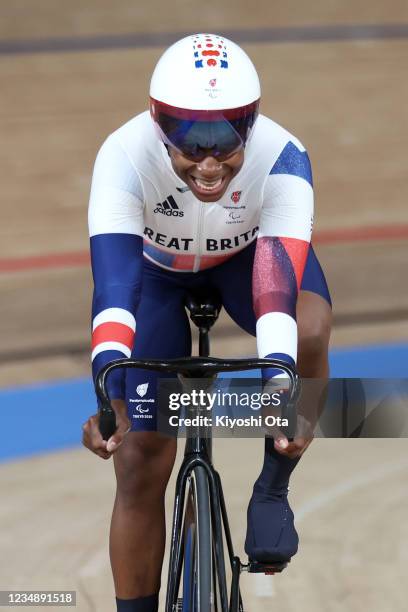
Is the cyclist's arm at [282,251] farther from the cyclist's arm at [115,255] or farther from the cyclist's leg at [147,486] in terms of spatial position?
the cyclist's leg at [147,486]

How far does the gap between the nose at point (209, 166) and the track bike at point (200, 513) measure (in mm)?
348

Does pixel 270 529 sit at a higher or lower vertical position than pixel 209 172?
lower

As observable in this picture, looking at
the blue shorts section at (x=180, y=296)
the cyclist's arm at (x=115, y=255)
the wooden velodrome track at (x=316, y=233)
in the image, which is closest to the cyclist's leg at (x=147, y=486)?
the blue shorts section at (x=180, y=296)

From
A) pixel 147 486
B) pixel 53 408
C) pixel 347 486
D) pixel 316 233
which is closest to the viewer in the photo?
→ pixel 147 486

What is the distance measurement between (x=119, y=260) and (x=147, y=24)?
6.43 m

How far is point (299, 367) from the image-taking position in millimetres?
2730

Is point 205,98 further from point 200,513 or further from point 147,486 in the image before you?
point 147,486

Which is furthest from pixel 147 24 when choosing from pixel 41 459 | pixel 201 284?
pixel 201 284

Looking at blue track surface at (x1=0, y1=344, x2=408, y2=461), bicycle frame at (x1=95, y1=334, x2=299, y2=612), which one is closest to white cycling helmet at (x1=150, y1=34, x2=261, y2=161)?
bicycle frame at (x1=95, y1=334, x2=299, y2=612)

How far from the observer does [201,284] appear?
286 centimetres

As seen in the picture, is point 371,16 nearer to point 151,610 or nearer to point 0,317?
point 0,317

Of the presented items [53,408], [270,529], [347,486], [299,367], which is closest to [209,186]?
[299,367]

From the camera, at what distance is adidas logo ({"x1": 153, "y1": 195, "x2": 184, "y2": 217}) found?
102 inches

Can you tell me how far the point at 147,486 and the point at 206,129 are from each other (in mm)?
989
